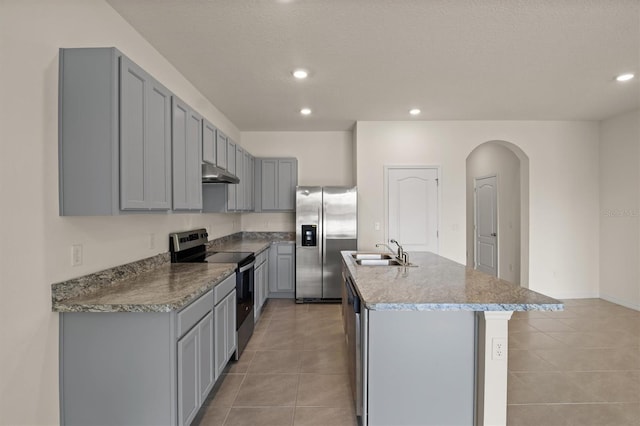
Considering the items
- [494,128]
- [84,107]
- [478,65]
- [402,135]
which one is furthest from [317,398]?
[494,128]

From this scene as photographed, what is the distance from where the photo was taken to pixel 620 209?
4.62 metres

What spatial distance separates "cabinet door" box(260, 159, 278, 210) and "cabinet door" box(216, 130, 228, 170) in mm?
1582

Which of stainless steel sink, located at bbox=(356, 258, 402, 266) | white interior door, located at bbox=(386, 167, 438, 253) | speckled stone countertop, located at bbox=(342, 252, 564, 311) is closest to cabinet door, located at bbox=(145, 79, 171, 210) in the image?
speckled stone countertop, located at bbox=(342, 252, 564, 311)

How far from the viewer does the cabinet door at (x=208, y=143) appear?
2.96 metres

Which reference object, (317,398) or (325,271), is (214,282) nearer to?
(317,398)

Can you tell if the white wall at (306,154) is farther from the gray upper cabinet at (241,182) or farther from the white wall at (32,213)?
the white wall at (32,213)

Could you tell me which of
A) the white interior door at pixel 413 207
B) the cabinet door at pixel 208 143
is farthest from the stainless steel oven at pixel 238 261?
the white interior door at pixel 413 207

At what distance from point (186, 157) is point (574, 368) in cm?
382

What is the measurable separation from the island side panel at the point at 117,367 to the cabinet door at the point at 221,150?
6.66ft

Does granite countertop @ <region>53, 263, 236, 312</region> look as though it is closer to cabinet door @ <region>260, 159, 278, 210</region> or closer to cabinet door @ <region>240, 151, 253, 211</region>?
cabinet door @ <region>240, 151, 253, 211</region>

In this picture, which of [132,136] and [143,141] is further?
[143,141]

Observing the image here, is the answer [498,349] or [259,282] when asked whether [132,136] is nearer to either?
[498,349]

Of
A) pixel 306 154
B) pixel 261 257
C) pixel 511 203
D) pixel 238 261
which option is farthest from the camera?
pixel 306 154

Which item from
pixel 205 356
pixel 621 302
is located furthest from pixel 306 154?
pixel 621 302
